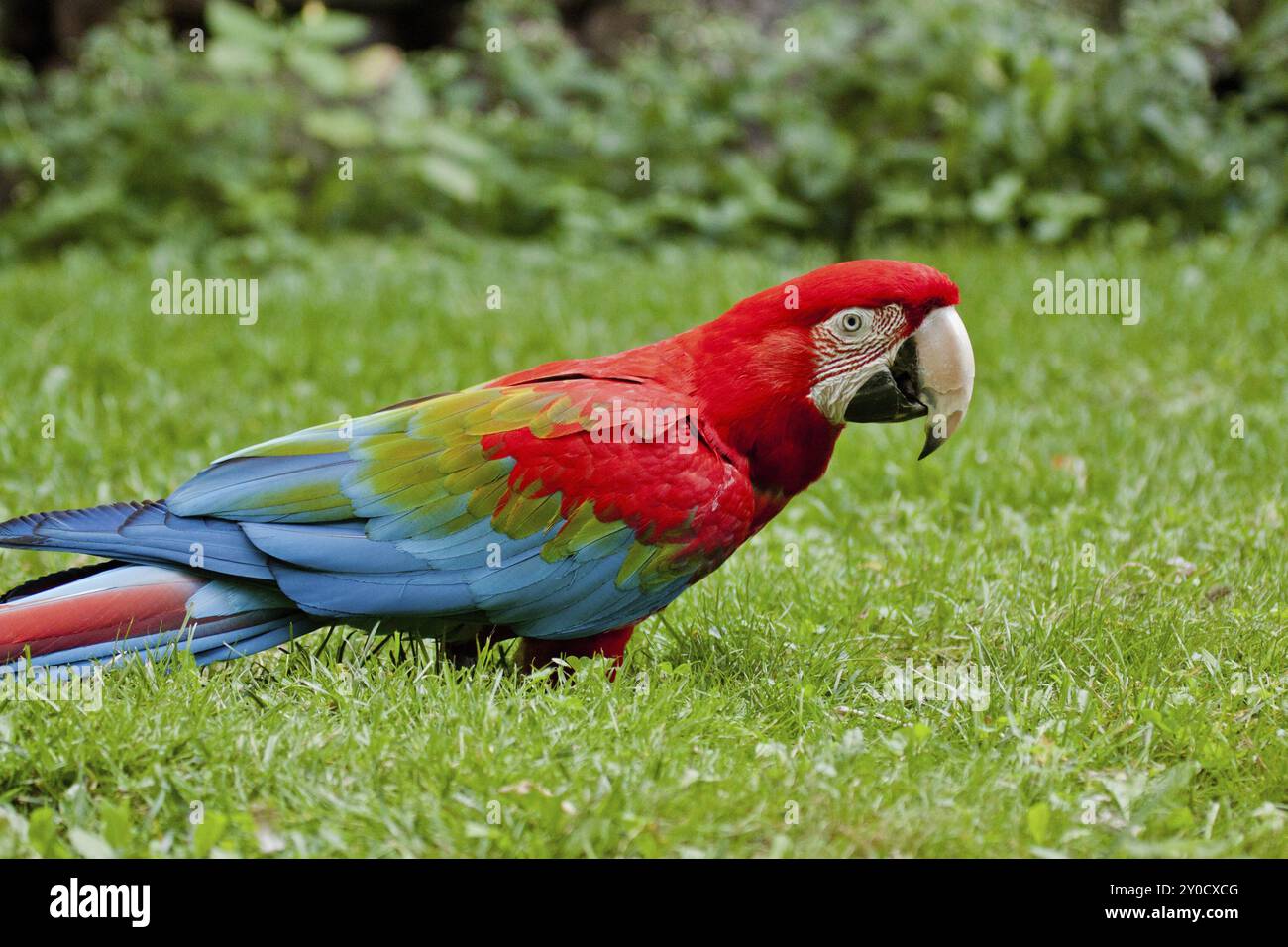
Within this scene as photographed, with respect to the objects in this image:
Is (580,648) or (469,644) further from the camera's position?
(469,644)

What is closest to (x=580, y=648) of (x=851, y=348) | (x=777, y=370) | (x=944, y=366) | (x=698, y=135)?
(x=777, y=370)

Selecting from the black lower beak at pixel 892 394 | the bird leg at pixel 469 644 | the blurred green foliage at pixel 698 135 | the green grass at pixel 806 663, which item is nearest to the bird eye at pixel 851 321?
the black lower beak at pixel 892 394

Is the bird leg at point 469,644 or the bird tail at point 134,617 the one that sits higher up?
the bird tail at point 134,617


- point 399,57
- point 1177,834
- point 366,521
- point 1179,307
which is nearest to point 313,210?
point 399,57

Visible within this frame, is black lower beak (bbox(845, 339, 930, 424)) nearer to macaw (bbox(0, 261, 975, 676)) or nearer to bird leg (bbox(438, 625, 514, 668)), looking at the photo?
macaw (bbox(0, 261, 975, 676))

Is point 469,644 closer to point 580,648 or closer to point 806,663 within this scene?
point 580,648

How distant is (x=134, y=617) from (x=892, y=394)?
5.40ft

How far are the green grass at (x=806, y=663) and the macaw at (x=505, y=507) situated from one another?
15 cm

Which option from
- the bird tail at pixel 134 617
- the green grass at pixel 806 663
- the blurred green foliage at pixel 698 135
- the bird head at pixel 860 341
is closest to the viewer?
the green grass at pixel 806 663

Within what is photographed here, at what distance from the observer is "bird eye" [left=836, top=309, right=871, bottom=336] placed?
112 inches

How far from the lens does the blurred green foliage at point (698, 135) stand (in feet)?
24.2

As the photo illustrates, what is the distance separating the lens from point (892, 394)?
2.89m

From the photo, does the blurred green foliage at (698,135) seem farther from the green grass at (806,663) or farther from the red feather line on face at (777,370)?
the red feather line on face at (777,370)
